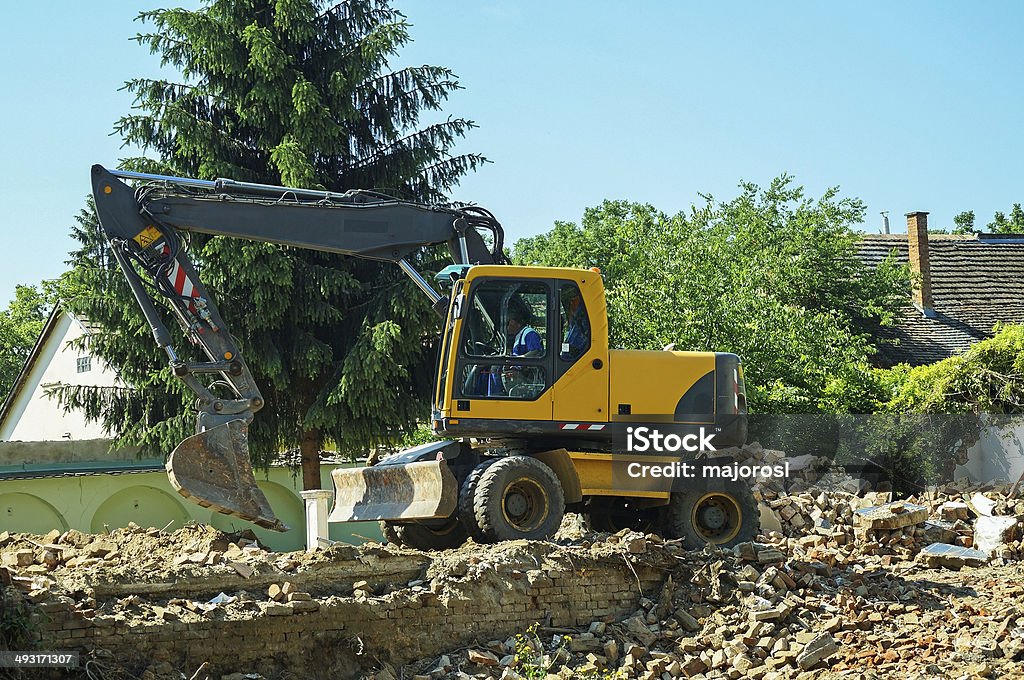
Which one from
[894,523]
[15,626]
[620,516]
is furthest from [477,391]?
[894,523]

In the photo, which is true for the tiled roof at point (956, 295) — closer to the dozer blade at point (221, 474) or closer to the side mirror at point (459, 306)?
the side mirror at point (459, 306)

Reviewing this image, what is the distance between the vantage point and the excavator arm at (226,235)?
1165 centimetres

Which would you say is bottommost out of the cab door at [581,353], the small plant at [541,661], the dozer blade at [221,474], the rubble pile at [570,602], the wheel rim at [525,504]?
the small plant at [541,661]

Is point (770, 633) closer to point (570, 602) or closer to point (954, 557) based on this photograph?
point (570, 602)

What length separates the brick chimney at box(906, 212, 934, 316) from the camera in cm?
2980

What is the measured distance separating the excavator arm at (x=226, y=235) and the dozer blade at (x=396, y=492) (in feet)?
3.88

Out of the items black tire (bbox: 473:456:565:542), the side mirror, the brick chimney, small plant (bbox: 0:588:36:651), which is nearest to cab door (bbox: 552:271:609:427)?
black tire (bbox: 473:456:565:542)

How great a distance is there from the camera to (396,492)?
12.3 m

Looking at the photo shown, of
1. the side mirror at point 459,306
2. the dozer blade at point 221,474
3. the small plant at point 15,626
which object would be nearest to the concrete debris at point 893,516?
the side mirror at point 459,306

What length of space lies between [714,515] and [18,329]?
38065mm

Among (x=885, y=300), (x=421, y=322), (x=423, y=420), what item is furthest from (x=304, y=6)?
(x=885, y=300)

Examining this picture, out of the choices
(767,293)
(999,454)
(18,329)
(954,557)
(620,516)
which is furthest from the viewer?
(18,329)

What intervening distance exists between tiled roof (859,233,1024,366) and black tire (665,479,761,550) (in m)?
14.9

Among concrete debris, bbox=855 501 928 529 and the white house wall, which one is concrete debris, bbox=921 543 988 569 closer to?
concrete debris, bbox=855 501 928 529
